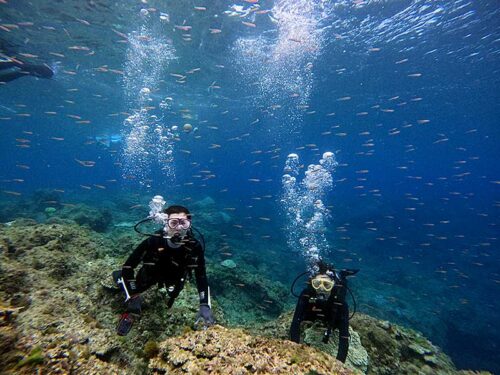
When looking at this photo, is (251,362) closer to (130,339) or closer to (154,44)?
(130,339)

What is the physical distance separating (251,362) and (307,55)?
2309cm

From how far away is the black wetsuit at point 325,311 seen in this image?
13.3 ft

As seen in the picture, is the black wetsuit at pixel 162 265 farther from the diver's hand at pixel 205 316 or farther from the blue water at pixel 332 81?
the blue water at pixel 332 81

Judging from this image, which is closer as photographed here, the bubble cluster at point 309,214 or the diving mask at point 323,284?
the diving mask at point 323,284

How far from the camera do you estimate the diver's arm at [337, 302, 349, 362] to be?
146 inches

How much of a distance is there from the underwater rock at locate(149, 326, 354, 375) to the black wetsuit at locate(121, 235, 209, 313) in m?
1.56

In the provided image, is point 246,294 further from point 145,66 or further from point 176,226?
point 145,66

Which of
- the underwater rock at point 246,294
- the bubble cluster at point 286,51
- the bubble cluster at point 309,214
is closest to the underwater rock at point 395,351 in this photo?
the underwater rock at point 246,294

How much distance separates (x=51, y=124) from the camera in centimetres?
5309

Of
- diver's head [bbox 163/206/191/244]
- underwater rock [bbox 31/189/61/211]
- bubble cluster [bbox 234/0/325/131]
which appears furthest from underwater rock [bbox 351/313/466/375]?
underwater rock [bbox 31/189/61/211]

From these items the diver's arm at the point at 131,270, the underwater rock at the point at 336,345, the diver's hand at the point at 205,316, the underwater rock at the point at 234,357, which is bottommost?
the underwater rock at the point at 336,345

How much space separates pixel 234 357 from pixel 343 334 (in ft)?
8.70

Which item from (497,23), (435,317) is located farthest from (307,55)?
(435,317)

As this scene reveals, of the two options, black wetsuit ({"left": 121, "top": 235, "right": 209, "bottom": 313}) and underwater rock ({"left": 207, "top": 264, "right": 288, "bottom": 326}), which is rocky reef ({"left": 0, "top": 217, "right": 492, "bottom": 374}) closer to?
black wetsuit ({"left": 121, "top": 235, "right": 209, "bottom": 313})
